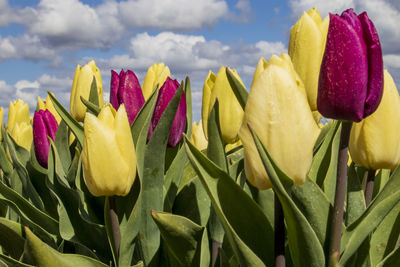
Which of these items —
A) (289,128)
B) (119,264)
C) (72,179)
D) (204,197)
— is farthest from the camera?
(72,179)

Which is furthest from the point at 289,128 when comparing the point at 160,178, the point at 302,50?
the point at 160,178

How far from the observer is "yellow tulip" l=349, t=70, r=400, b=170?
4.11 feet

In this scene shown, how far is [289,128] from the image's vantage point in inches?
36.9

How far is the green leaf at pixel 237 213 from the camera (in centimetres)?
107

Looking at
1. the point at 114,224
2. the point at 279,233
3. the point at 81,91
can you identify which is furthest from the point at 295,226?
the point at 81,91

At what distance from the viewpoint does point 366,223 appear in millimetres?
1097

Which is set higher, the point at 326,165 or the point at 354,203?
the point at 326,165

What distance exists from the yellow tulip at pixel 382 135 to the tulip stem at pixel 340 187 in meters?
0.28

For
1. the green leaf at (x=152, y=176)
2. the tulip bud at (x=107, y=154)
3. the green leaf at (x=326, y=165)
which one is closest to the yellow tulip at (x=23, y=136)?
the green leaf at (x=152, y=176)

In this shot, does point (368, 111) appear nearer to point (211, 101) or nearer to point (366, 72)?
point (366, 72)

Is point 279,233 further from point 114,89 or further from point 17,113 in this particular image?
point 17,113

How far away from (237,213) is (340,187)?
0.82ft

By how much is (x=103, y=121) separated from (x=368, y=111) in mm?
603

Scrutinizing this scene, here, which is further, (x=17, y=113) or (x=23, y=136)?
(x=17, y=113)
